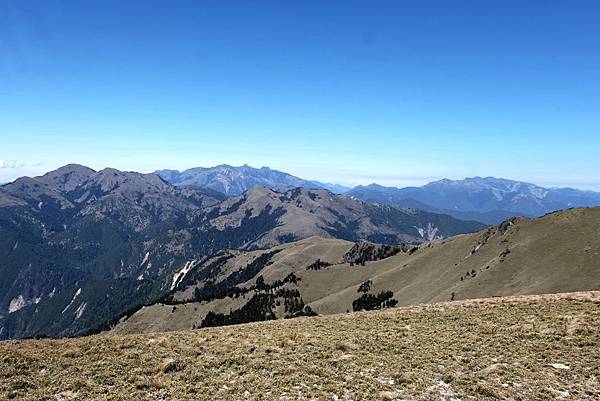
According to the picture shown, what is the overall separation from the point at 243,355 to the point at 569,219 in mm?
153434

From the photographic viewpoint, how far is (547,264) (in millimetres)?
113875

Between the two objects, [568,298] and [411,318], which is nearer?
[411,318]

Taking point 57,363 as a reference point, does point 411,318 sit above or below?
below

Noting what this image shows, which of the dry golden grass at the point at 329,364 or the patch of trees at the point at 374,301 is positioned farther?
the patch of trees at the point at 374,301

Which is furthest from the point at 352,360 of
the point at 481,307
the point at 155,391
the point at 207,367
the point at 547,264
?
the point at 547,264

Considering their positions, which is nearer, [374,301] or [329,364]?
[329,364]

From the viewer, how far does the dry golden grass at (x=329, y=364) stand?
74.8 ft

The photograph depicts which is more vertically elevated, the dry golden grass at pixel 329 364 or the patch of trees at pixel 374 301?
the dry golden grass at pixel 329 364

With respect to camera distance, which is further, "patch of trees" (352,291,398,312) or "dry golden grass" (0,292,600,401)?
"patch of trees" (352,291,398,312)

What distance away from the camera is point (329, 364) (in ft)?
89.4

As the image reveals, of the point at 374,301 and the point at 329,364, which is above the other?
the point at 329,364

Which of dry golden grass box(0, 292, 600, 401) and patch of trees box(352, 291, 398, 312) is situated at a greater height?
dry golden grass box(0, 292, 600, 401)

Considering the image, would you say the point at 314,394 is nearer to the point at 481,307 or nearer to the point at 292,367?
the point at 292,367

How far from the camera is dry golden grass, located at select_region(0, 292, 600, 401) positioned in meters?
22.8
